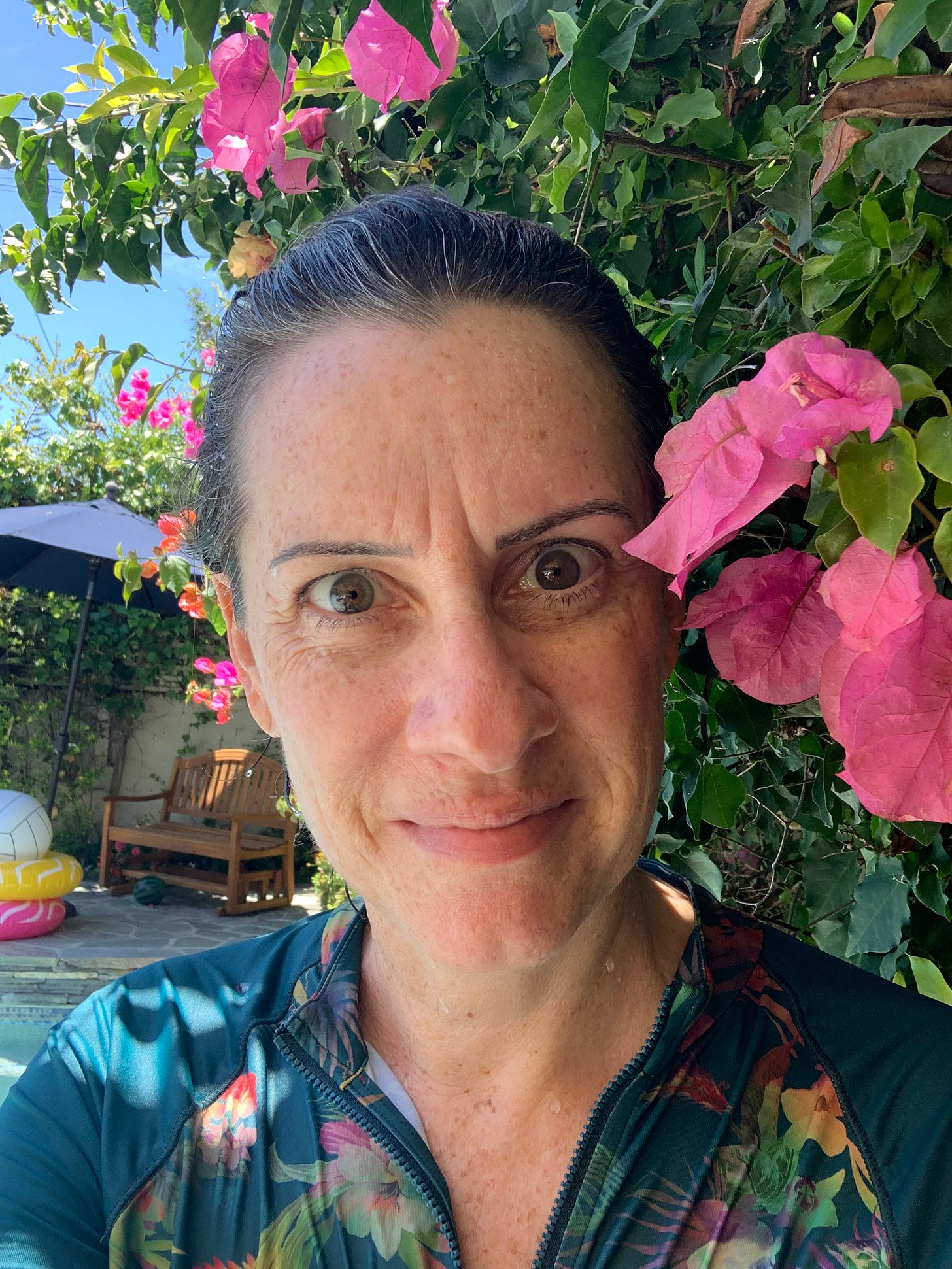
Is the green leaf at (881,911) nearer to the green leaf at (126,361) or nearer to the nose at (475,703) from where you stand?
the nose at (475,703)

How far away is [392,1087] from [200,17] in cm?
113

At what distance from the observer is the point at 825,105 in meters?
0.76

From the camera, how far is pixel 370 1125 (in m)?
1.10

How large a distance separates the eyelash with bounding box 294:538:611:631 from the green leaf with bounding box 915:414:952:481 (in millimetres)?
443

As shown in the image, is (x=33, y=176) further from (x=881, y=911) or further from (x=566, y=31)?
(x=881, y=911)

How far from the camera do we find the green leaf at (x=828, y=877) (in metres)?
1.28

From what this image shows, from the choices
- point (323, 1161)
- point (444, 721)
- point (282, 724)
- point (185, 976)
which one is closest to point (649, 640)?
point (444, 721)

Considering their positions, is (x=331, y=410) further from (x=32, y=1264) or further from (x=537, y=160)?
(x=32, y=1264)

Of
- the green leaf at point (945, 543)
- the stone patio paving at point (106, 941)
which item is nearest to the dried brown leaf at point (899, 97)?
the green leaf at point (945, 543)

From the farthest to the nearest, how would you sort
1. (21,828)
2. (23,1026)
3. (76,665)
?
(76,665), (21,828), (23,1026)

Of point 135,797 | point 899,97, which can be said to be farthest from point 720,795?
point 135,797

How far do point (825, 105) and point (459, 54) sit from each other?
0.61 m

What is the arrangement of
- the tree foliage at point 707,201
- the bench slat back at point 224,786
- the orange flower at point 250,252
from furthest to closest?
the bench slat back at point 224,786, the orange flower at point 250,252, the tree foliage at point 707,201

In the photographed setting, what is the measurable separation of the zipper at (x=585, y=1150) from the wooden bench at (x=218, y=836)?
7.46 meters
